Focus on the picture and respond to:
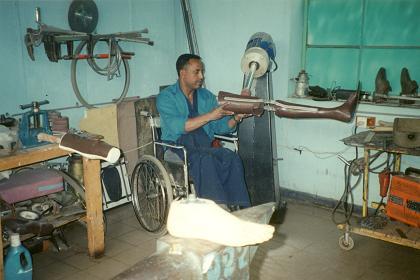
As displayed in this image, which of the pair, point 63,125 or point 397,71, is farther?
point 397,71

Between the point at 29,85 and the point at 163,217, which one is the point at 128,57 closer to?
the point at 29,85

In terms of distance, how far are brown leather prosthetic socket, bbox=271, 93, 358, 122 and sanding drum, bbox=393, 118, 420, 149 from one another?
1082 millimetres

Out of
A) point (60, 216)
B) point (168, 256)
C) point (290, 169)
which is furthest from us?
point (290, 169)

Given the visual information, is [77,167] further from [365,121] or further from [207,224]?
[207,224]

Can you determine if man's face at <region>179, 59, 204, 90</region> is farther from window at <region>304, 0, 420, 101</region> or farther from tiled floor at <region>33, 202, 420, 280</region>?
tiled floor at <region>33, 202, 420, 280</region>

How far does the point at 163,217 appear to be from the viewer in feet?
10.8

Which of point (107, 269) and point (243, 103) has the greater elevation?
point (243, 103)

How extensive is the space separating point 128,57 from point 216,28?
997 millimetres

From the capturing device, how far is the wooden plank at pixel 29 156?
248cm

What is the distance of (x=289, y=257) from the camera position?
3.08 meters

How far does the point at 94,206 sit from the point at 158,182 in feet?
1.75

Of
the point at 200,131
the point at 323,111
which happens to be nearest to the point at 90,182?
the point at 200,131

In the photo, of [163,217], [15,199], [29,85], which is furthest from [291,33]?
[15,199]

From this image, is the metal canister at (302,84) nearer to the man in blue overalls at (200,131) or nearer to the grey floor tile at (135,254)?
the man in blue overalls at (200,131)
